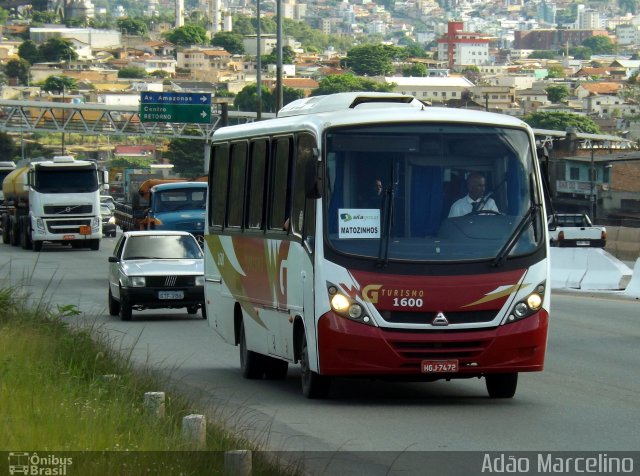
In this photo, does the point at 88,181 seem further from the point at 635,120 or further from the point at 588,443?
the point at 635,120

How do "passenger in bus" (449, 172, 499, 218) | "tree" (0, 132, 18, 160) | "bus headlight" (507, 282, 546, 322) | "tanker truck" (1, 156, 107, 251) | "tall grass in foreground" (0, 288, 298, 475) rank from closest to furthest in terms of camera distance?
"tall grass in foreground" (0, 288, 298, 475)
"bus headlight" (507, 282, 546, 322)
"passenger in bus" (449, 172, 499, 218)
"tanker truck" (1, 156, 107, 251)
"tree" (0, 132, 18, 160)

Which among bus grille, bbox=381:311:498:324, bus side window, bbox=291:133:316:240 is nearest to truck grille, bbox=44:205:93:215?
bus side window, bbox=291:133:316:240

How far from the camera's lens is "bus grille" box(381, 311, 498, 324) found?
43.3 feet

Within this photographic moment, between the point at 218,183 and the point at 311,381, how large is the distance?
4149 millimetres

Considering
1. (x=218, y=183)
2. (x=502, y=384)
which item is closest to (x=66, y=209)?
A: (x=218, y=183)

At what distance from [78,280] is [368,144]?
2298 cm

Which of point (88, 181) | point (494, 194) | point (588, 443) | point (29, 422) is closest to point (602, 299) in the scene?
point (494, 194)

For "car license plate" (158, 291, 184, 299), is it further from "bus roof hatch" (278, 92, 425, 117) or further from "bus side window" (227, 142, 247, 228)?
"bus roof hatch" (278, 92, 425, 117)

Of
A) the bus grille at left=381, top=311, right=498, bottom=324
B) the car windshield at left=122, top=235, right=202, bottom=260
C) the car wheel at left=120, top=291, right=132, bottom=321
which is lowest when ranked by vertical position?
the car wheel at left=120, top=291, right=132, bottom=321

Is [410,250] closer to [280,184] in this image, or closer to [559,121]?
[280,184]

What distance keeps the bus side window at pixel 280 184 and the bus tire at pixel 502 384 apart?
93.1 inches

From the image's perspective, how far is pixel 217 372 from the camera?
55.6 feet

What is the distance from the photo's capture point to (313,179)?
13375 millimetres

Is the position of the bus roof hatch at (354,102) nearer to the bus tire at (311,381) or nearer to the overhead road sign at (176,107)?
the bus tire at (311,381)
